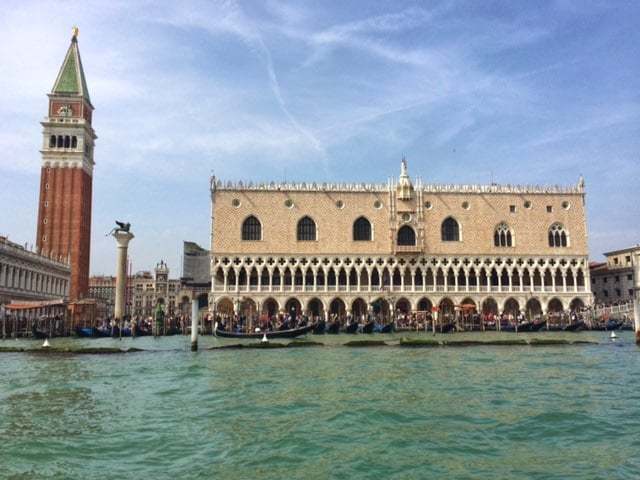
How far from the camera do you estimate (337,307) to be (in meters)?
38.5

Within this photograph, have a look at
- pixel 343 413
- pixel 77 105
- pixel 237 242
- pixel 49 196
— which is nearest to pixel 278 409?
pixel 343 413

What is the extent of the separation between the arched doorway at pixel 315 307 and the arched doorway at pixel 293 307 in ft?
2.05

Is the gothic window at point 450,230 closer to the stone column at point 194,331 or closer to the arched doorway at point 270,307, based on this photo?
the arched doorway at point 270,307

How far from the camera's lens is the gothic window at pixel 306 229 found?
3853 cm

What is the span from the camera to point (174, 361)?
55.5ft

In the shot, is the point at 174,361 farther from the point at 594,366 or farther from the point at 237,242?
the point at 237,242

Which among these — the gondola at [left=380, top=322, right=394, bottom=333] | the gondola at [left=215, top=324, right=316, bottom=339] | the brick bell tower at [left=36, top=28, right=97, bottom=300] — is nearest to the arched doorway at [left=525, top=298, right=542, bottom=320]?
the gondola at [left=380, top=322, right=394, bottom=333]

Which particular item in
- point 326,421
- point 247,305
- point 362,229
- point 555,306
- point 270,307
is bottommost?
point 326,421

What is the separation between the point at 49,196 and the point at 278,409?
4501 cm

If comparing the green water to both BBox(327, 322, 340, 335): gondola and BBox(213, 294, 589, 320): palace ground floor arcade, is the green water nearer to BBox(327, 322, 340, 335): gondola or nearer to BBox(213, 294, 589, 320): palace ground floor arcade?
BBox(327, 322, 340, 335): gondola

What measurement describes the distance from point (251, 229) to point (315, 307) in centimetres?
628

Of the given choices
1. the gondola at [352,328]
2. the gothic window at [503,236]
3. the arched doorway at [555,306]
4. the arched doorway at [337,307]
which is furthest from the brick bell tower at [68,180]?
the arched doorway at [555,306]

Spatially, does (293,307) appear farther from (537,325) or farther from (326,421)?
(326,421)

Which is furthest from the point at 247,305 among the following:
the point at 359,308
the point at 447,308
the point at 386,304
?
the point at 447,308
